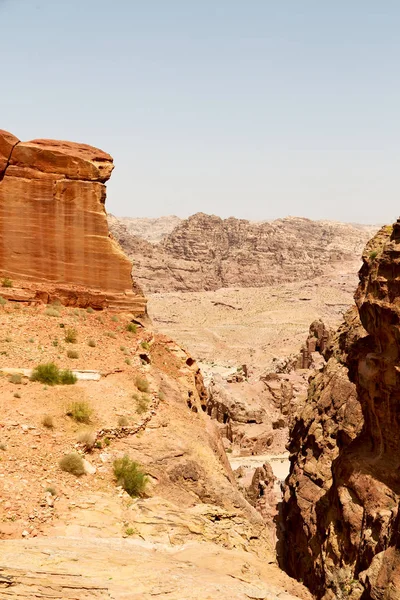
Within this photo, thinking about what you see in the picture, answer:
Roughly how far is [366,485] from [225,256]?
436 ft

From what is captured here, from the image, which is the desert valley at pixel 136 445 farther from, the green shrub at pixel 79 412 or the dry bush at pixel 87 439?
the dry bush at pixel 87 439

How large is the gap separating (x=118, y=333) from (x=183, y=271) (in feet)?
381

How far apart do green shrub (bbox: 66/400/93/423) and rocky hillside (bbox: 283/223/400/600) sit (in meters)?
6.72

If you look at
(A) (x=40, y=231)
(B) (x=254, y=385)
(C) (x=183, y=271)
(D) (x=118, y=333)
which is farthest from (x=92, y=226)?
(C) (x=183, y=271)

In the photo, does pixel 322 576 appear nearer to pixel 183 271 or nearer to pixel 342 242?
pixel 183 271

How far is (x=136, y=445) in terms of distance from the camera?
618 inches

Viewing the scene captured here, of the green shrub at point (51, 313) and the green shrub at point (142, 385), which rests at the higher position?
the green shrub at point (51, 313)

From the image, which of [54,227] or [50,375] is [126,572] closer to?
[50,375]

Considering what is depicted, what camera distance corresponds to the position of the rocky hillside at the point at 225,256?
444 ft

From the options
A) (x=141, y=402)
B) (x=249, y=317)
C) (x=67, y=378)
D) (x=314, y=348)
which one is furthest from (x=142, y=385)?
(x=249, y=317)

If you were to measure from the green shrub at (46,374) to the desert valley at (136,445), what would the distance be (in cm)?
4

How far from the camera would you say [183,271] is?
137125mm

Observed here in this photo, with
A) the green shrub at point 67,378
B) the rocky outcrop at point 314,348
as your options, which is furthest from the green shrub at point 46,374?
the rocky outcrop at point 314,348

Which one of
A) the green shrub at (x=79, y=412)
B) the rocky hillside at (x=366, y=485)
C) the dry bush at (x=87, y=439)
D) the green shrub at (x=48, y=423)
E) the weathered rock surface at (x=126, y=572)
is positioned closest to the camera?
the weathered rock surface at (x=126, y=572)
